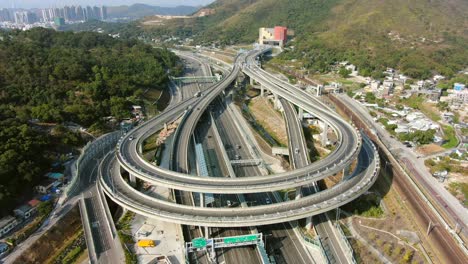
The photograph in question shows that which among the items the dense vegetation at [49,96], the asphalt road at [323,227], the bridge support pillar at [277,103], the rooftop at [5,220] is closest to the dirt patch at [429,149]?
the asphalt road at [323,227]

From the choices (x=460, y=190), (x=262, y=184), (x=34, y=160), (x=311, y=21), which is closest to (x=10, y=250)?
(x=34, y=160)

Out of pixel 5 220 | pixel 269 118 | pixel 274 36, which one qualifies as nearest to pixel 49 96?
pixel 5 220

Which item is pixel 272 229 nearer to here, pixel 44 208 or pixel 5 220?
pixel 44 208

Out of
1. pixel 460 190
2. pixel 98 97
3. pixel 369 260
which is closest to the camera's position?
pixel 369 260

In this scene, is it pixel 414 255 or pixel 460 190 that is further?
pixel 460 190

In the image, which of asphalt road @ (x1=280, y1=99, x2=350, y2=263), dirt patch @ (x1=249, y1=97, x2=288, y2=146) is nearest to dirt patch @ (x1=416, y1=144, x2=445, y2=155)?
asphalt road @ (x1=280, y1=99, x2=350, y2=263)

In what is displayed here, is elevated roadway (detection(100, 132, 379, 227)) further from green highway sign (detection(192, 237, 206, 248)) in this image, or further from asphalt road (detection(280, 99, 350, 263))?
asphalt road (detection(280, 99, 350, 263))

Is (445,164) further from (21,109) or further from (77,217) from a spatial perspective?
(21,109)
